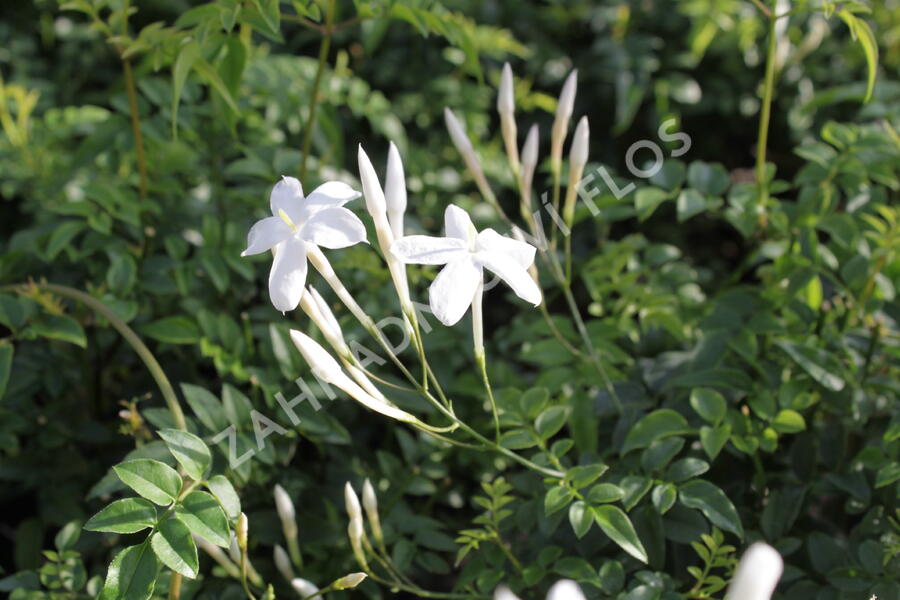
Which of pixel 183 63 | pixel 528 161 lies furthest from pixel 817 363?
pixel 183 63

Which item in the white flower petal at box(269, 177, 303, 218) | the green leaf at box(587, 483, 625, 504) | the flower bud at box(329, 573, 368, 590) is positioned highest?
the white flower petal at box(269, 177, 303, 218)

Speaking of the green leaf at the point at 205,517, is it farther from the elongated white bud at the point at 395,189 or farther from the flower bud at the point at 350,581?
the elongated white bud at the point at 395,189

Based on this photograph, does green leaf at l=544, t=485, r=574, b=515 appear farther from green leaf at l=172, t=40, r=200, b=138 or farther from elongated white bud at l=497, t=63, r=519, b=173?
green leaf at l=172, t=40, r=200, b=138

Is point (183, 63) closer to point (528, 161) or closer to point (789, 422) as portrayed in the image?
point (528, 161)

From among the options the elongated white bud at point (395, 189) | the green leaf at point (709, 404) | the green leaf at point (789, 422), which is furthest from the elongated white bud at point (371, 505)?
the green leaf at point (789, 422)

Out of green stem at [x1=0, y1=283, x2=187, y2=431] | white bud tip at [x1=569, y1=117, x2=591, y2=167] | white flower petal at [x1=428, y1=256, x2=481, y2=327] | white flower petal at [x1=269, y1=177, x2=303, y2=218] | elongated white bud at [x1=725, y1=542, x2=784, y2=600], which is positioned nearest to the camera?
elongated white bud at [x1=725, y1=542, x2=784, y2=600]

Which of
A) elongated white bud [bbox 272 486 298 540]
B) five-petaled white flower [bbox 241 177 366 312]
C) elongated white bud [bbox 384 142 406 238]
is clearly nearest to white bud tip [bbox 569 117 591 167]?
elongated white bud [bbox 384 142 406 238]

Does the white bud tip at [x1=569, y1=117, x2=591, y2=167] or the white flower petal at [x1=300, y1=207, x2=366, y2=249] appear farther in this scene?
the white bud tip at [x1=569, y1=117, x2=591, y2=167]
